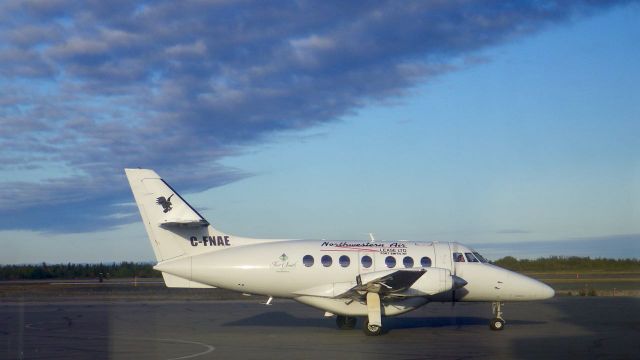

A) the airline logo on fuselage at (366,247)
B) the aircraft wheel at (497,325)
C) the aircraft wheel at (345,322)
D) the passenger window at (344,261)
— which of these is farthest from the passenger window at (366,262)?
the aircraft wheel at (497,325)

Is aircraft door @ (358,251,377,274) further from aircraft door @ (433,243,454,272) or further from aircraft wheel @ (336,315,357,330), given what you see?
aircraft door @ (433,243,454,272)

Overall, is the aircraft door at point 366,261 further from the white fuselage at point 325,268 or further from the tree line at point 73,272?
the tree line at point 73,272

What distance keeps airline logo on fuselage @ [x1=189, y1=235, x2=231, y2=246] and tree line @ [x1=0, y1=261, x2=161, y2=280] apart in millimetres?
47459

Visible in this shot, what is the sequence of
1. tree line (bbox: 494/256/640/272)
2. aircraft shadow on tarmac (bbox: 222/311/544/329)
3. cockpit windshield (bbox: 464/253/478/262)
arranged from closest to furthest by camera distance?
cockpit windshield (bbox: 464/253/478/262), aircraft shadow on tarmac (bbox: 222/311/544/329), tree line (bbox: 494/256/640/272)

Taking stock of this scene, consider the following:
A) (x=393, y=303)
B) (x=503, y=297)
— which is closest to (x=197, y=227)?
(x=393, y=303)

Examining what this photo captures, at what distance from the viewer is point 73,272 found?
7100 cm

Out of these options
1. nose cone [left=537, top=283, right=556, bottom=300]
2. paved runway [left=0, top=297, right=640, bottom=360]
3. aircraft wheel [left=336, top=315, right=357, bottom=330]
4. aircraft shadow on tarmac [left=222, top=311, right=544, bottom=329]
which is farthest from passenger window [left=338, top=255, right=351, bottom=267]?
nose cone [left=537, top=283, right=556, bottom=300]

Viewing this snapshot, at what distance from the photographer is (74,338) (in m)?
18.5

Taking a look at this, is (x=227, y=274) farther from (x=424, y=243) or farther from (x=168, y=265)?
(x=424, y=243)

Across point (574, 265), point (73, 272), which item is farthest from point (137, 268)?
point (574, 265)

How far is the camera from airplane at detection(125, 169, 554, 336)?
2017 centimetres

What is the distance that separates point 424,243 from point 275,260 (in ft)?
15.7

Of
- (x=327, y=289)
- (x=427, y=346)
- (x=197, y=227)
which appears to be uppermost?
(x=197, y=227)

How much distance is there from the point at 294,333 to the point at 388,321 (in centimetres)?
525
